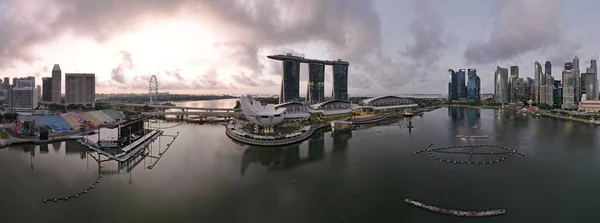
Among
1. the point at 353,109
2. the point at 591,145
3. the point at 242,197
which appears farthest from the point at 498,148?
the point at 353,109

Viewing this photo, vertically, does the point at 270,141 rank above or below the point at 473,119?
below

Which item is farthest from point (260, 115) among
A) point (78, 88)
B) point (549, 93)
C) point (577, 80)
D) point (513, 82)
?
point (513, 82)

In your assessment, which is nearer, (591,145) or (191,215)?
(191,215)

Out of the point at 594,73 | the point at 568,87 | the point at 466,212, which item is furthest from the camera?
the point at 594,73

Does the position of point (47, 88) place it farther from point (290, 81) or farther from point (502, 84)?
point (502, 84)

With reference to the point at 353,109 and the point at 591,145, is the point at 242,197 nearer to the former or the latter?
the point at 591,145

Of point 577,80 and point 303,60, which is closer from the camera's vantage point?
point 303,60

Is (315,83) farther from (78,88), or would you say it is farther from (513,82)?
(513,82)

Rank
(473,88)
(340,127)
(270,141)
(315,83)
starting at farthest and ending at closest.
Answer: (473,88), (315,83), (340,127), (270,141)

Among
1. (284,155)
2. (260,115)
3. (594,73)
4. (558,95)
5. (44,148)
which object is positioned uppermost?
(594,73)
